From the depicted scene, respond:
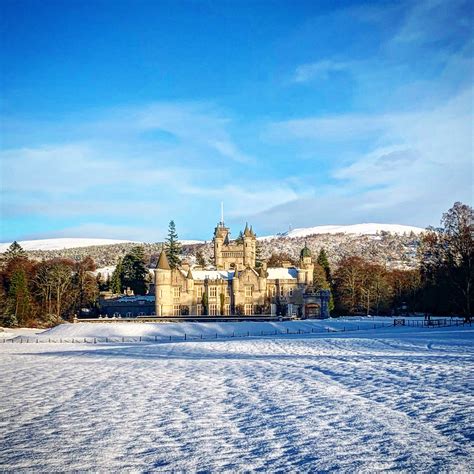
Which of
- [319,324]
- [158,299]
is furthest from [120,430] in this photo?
[158,299]

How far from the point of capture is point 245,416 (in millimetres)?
11586

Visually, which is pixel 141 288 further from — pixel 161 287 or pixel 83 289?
pixel 161 287

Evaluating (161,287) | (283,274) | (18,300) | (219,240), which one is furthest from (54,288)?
(283,274)

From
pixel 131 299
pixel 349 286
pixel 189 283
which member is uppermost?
pixel 189 283

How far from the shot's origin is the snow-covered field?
8570mm

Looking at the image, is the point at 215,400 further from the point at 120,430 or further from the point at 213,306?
the point at 213,306

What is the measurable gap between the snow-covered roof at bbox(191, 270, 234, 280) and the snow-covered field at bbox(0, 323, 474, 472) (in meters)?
44.9

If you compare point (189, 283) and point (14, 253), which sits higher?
point (14, 253)

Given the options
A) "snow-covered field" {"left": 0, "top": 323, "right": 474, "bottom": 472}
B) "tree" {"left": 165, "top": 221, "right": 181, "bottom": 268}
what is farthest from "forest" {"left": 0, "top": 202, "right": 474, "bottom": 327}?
"snow-covered field" {"left": 0, "top": 323, "right": 474, "bottom": 472}

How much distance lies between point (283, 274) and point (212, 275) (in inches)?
377

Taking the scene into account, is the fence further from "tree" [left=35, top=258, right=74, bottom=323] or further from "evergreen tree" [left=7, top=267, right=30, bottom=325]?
"tree" [left=35, top=258, right=74, bottom=323]

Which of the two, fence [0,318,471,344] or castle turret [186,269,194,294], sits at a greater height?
castle turret [186,269,194,294]

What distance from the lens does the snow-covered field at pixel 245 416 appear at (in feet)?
28.1

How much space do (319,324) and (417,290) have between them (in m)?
28.6
